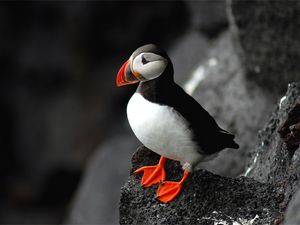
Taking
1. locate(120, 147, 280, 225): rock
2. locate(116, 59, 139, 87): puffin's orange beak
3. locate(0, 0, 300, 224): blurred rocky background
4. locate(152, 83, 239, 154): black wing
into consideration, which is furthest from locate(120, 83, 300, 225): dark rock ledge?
locate(0, 0, 300, 224): blurred rocky background

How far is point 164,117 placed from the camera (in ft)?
13.1

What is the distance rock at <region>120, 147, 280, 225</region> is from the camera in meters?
3.94

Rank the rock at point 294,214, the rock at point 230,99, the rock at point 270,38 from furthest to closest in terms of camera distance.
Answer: the rock at point 230,99, the rock at point 270,38, the rock at point 294,214

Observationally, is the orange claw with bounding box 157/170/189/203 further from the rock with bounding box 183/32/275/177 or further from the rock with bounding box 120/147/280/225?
the rock with bounding box 183/32/275/177

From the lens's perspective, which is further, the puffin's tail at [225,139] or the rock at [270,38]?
the rock at [270,38]

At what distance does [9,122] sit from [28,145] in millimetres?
436

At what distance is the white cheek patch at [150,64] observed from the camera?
4.05m

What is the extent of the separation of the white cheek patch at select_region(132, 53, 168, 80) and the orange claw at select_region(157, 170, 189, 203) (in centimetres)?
57

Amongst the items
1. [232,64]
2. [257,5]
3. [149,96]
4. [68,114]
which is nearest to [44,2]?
[68,114]

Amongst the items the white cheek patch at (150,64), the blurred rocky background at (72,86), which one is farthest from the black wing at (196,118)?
the blurred rocky background at (72,86)

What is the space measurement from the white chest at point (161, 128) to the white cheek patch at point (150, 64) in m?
0.15

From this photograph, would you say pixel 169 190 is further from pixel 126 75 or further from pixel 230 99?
pixel 230 99

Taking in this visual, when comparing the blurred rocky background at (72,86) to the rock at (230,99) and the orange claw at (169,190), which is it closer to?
the rock at (230,99)

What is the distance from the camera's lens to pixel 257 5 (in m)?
6.16
